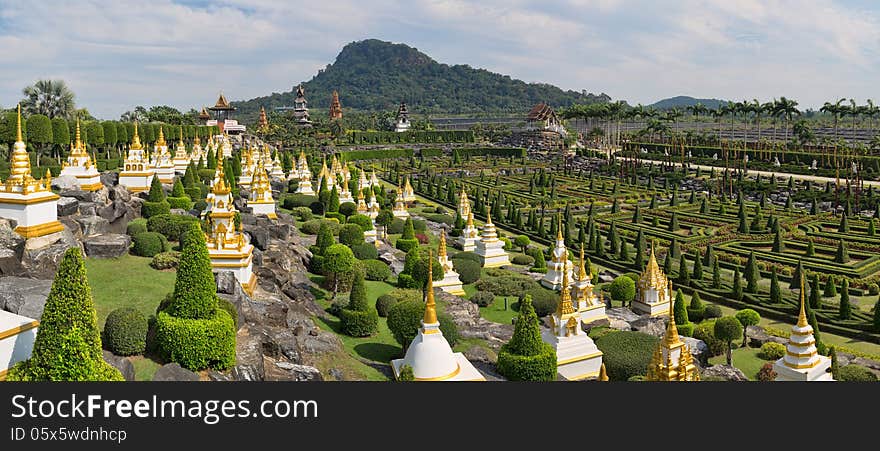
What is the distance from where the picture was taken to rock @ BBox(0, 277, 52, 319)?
59.6 feet

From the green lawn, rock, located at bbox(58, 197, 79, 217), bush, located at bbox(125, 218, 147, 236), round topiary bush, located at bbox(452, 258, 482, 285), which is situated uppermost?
rock, located at bbox(58, 197, 79, 217)

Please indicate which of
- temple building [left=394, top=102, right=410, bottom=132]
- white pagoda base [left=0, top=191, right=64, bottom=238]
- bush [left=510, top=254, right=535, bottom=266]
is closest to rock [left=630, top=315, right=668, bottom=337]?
bush [left=510, top=254, right=535, bottom=266]

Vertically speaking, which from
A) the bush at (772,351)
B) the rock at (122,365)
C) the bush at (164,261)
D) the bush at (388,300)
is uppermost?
the bush at (164,261)

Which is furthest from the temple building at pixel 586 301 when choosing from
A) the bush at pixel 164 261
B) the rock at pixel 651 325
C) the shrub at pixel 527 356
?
the bush at pixel 164 261

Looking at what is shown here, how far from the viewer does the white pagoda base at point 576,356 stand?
2561cm

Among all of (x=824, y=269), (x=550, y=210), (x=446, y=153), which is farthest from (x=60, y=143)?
(x=446, y=153)

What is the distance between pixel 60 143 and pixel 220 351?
39538 mm

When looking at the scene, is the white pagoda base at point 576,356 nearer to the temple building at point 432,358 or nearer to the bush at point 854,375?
the temple building at point 432,358

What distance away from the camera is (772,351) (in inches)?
1218

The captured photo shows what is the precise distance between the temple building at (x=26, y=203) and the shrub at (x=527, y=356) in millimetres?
17210

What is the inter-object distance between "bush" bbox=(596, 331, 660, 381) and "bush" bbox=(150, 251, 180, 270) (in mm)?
16764

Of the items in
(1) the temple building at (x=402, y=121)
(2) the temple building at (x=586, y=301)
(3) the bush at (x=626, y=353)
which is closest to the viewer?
(3) the bush at (x=626, y=353)

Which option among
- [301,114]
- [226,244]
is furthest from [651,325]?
[301,114]

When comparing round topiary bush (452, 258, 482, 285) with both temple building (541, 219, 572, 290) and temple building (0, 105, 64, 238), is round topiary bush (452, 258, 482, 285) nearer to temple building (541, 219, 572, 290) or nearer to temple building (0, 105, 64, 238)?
temple building (541, 219, 572, 290)
